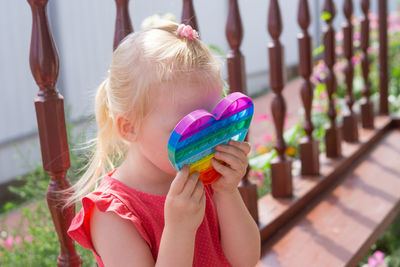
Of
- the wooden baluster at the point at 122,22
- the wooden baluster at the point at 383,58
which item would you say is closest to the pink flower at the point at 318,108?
the wooden baluster at the point at 383,58

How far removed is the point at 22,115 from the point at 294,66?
5242 mm

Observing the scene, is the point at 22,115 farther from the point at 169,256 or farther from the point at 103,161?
the point at 169,256

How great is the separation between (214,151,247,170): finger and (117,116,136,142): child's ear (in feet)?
0.63

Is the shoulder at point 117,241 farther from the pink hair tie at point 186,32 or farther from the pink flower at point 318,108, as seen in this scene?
the pink flower at point 318,108

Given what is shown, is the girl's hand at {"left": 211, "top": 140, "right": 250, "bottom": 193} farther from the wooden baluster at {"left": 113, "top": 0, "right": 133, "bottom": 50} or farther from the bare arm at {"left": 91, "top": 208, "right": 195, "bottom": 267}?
the wooden baluster at {"left": 113, "top": 0, "right": 133, "bottom": 50}

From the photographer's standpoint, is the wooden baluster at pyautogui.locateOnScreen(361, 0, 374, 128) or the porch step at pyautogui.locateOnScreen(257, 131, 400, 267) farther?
the wooden baluster at pyautogui.locateOnScreen(361, 0, 374, 128)

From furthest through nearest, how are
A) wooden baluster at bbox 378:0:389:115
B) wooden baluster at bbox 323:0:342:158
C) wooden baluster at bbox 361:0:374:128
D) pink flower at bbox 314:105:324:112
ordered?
pink flower at bbox 314:105:324:112 < wooden baluster at bbox 378:0:389:115 < wooden baluster at bbox 361:0:374:128 < wooden baluster at bbox 323:0:342:158

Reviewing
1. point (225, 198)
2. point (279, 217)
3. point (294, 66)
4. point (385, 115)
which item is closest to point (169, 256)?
point (225, 198)

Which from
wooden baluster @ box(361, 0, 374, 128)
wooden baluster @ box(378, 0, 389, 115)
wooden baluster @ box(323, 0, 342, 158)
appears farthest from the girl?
wooden baluster @ box(378, 0, 389, 115)

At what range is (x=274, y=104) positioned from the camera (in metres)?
2.01

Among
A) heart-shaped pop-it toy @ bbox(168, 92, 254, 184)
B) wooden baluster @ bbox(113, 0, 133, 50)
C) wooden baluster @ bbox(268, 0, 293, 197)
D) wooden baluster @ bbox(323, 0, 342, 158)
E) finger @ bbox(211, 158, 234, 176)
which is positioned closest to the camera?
heart-shaped pop-it toy @ bbox(168, 92, 254, 184)

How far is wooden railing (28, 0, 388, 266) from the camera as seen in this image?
1.14m

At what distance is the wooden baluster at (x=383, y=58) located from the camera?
3.17 metres

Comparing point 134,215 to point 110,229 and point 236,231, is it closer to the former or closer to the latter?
point 110,229
